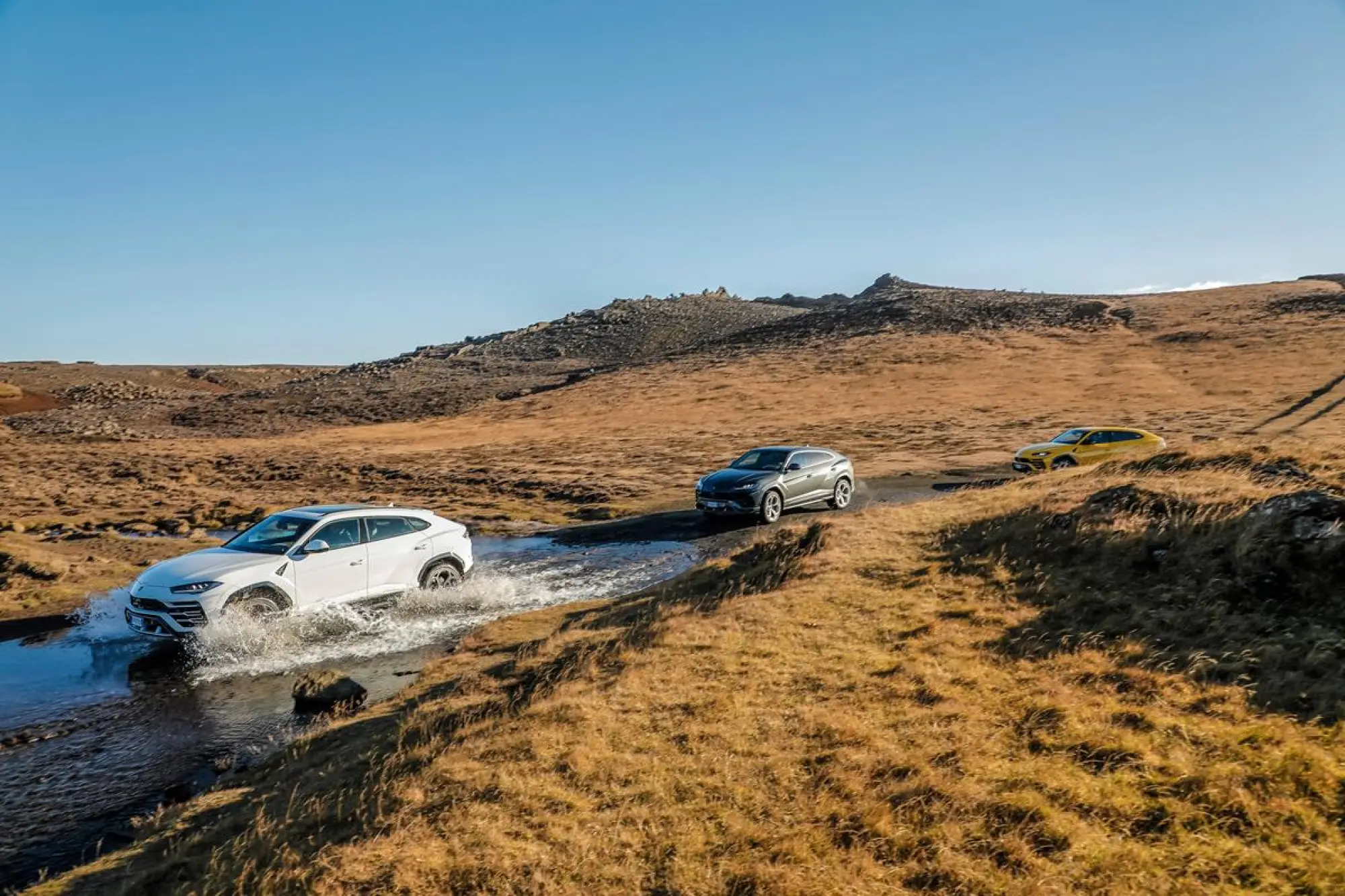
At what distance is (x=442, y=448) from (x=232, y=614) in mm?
31703

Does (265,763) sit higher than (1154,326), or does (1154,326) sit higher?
(1154,326)

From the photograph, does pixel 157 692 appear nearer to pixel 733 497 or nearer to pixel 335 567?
pixel 335 567

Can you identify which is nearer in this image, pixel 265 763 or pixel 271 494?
pixel 265 763

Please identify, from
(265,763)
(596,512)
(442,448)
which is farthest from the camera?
(442,448)

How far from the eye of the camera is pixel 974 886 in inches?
158

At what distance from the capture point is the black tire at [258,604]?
9.63m

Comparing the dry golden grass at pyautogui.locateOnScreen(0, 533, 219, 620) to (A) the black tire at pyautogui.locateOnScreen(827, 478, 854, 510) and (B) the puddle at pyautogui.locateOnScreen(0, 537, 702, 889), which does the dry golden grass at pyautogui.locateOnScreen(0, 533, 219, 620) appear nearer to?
(B) the puddle at pyautogui.locateOnScreen(0, 537, 702, 889)

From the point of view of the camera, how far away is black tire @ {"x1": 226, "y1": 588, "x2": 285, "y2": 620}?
9633 millimetres

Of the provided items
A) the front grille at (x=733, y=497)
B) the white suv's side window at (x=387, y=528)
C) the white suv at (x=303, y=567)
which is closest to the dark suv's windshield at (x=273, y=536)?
the white suv at (x=303, y=567)

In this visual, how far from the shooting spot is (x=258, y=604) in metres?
9.85

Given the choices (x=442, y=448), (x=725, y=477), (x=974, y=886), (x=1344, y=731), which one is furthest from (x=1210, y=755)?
(x=442, y=448)

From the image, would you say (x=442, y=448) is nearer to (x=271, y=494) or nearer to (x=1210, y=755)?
(x=271, y=494)

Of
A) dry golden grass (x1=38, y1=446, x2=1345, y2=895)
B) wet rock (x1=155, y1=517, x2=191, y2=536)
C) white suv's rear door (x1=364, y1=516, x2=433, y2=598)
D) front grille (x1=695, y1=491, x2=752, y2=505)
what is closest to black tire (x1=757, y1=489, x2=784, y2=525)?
front grille (x1=695, y1=491, x2=752, y2=505)

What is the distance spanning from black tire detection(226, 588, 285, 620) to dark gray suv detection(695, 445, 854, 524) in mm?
9859
